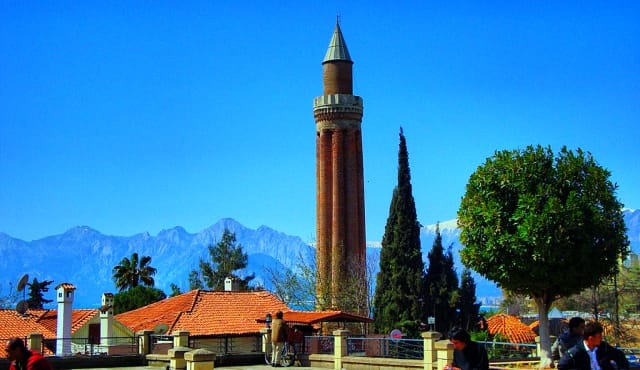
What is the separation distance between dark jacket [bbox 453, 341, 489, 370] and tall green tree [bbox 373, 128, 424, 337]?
41001 millimetres

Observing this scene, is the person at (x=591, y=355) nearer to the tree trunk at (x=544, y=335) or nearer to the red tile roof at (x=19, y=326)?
the tree trunk at (x=544, y=335)

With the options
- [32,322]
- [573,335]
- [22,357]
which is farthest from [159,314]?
[573,335]

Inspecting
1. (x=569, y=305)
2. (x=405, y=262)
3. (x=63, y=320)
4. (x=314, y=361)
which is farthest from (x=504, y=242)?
(x=569, y=305)

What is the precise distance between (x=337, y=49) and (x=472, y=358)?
60.0 metres

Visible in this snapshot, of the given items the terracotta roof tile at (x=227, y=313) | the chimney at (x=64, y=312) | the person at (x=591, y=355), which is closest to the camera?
the person at (x=591, y=355)

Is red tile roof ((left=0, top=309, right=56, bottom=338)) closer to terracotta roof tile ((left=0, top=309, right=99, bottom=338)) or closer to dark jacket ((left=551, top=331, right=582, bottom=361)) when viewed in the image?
terracotta roof tile ((left=0, top=309, right=99, bottom=338))

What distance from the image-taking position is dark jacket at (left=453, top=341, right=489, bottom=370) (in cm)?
963

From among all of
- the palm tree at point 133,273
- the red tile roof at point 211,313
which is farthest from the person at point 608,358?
the palm tree at point 133,273

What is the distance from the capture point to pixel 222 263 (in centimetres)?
8256

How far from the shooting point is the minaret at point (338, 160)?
66.7 meters

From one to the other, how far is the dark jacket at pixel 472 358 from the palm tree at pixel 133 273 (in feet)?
215

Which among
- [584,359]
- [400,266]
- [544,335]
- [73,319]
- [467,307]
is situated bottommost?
[544,335]

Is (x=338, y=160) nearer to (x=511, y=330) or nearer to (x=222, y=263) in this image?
(x=222, y=263)

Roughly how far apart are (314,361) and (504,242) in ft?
24.0
